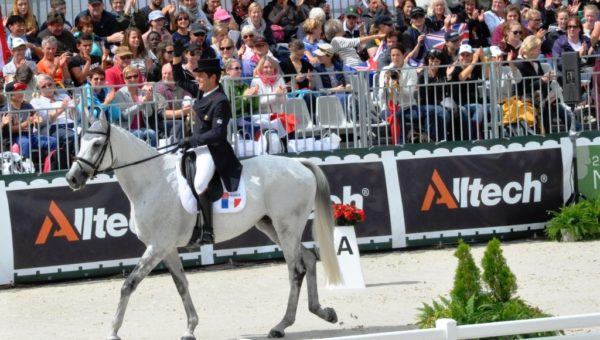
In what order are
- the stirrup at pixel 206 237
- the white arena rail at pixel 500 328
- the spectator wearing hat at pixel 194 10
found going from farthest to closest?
1. the spectator wearing hat at pixel 194 10
2. the stirrup at pixel 206 237
3. the white arena rail at pixel 500 328

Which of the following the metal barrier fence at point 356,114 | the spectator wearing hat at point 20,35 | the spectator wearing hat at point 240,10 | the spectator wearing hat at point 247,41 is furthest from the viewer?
the spectator wearing hat at point 240,10

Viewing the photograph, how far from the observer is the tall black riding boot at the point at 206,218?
13234mm

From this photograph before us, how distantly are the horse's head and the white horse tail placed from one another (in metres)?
2.19

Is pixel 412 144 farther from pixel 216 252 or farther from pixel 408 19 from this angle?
pixel 408 19

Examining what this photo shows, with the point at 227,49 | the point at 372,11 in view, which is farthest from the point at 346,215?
the point at 372,11

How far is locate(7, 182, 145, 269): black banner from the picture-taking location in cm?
1662

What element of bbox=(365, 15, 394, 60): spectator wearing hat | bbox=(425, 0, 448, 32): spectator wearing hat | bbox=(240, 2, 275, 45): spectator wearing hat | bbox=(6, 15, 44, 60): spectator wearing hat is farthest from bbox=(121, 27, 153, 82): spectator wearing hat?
bbox=(425, 0, 448, 32): spectator wearing hat

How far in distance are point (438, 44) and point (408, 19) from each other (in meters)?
1.67

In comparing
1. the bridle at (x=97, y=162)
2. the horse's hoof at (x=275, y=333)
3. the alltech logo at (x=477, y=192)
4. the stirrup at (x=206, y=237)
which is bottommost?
the horse's hoof at (x=275, y=333)

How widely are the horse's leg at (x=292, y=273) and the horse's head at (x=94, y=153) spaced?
192 centimetres

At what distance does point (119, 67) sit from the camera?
18719mm

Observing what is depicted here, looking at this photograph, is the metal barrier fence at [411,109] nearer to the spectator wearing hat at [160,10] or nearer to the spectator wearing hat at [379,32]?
the spectator wearing hat at [379,32]

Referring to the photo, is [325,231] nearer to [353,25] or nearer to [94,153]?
[94,153]

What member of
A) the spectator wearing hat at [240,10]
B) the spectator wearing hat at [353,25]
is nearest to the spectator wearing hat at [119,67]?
the spectator wearing hat at [240,10]
